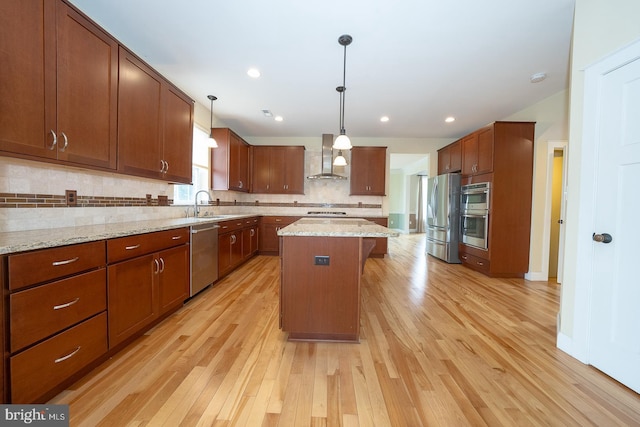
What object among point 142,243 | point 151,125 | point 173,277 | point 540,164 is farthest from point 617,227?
point 151,125

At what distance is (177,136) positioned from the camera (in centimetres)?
284

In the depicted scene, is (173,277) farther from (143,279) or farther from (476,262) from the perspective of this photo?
(476,262)

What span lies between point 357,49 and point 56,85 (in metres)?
2.50

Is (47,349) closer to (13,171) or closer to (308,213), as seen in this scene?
(13,171)

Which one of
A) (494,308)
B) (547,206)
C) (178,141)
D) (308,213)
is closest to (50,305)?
(178,141)

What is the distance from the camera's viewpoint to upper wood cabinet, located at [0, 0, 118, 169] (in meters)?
1.33

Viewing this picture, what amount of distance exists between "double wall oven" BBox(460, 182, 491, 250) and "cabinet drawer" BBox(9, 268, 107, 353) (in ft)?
15.7

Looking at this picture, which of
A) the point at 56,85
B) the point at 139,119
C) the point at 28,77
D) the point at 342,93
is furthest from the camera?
the point at 342,93

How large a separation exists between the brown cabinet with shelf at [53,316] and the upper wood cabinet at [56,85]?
0.67 metres

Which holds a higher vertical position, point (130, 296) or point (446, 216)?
point (446, 216)

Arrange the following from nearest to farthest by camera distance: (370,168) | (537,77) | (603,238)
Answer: (603,238) < (537,77) < (370,168)

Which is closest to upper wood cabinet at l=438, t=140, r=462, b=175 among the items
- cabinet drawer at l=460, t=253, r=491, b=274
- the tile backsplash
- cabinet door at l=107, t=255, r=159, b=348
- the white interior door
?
cabinet drawer at l=460, t=253, r=491, b=274

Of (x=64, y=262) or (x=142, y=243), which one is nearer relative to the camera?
(x=64, y=262)

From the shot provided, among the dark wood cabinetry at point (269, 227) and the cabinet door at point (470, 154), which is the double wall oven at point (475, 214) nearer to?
the cabinet door at point (470, 154)
